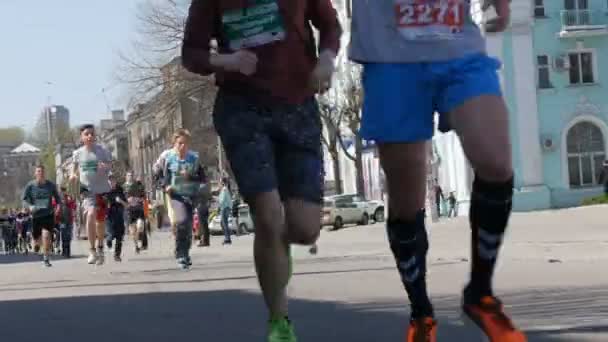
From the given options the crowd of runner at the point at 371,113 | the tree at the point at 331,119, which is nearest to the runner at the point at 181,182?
the crowd of runner at the point at 371,113

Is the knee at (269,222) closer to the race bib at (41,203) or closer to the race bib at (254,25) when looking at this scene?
the race bib at (254,25)

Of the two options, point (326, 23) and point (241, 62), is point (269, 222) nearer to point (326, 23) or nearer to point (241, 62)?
point (241, 62)

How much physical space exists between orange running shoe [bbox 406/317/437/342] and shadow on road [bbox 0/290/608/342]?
140cm

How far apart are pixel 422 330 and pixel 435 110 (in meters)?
0.88

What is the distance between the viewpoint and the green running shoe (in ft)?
19.3

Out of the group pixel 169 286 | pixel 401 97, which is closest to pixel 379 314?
pixel 401 97

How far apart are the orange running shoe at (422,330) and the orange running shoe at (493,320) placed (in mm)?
273

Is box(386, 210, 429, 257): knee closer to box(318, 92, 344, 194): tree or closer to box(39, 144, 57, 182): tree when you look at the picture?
box(318, 92, 344, 194): tree

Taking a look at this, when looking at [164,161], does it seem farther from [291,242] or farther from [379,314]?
[291,242]

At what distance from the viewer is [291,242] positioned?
6.26 meters

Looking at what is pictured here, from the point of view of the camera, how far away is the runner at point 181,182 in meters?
16.7

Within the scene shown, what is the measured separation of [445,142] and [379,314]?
5326 cm

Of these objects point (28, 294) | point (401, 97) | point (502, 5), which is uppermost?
point (502, 5)

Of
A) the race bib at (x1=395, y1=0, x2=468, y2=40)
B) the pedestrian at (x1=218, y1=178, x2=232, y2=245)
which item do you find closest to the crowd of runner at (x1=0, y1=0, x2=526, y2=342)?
the race bib at (x1=395, y1=0, x2=468, y2=40)
